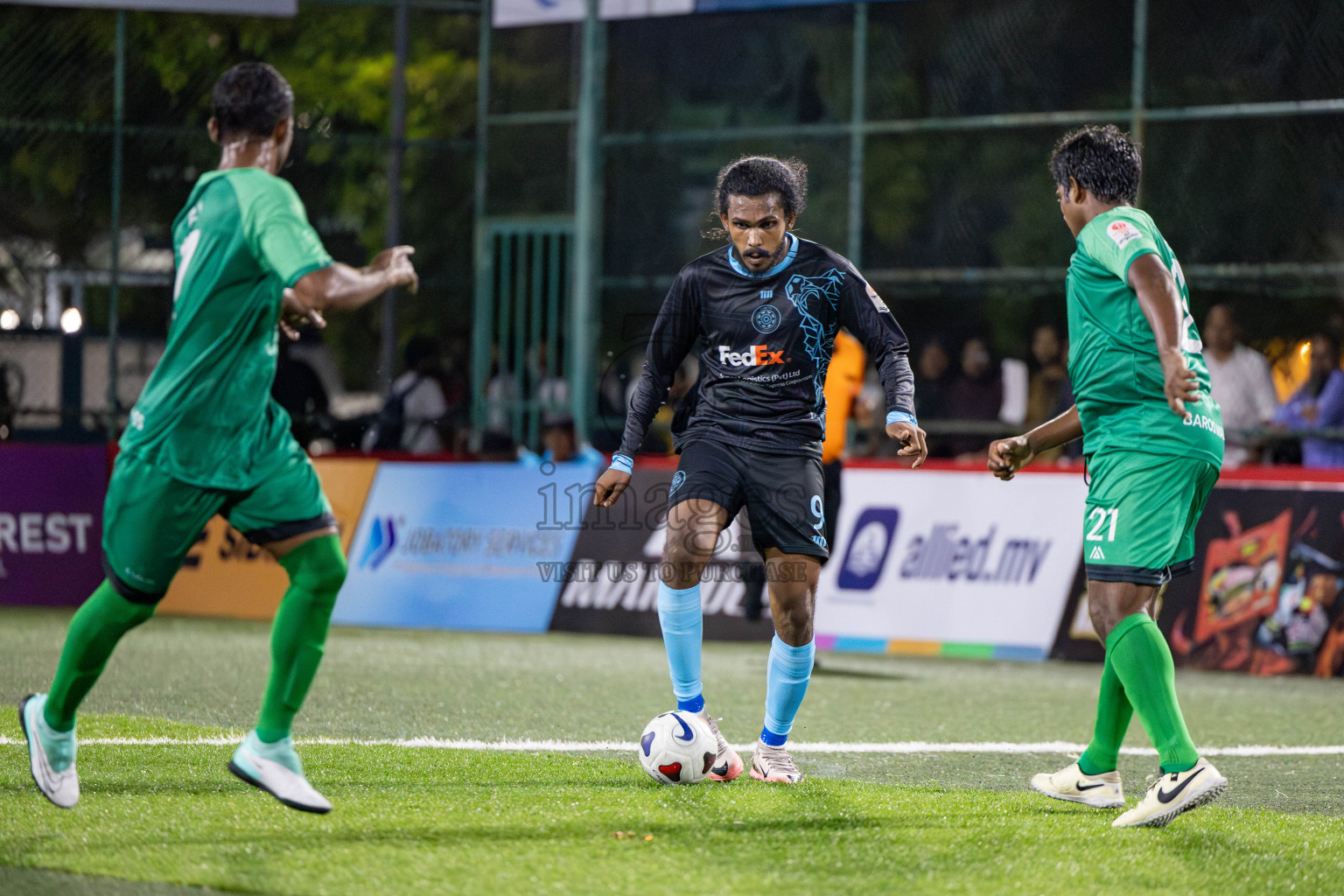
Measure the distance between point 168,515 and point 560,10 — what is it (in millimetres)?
12324

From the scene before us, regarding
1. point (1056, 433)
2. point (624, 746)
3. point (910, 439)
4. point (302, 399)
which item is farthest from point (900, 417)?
point (302, 399)

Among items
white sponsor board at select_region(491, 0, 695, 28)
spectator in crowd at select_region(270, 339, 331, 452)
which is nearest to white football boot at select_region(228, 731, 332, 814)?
spectator in crowd at select_region(270, 339, 331, 452)

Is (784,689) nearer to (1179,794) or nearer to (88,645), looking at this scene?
(1179,794)

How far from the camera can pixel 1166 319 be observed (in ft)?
16.6

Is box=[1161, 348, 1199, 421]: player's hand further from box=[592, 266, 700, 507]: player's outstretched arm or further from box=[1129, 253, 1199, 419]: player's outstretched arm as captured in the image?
box=[592, 266, 700, 507]: player's outstretched arm

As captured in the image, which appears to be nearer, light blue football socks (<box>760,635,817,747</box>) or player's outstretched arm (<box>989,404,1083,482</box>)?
player's outstretched arm (<box>989,404,1083,482</box>)

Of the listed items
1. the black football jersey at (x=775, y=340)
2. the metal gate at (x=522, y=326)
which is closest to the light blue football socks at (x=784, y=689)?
the black football jersey at (x=775, y=340)

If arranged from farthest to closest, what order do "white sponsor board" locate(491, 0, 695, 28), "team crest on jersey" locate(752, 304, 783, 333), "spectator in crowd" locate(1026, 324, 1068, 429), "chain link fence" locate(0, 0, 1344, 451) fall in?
"white sponsor board" locate(491, 0, 695, 28) < "spectator in crowd" locate(1026, 324, 1068, 429) < "chain link fence" locate(0, 0, 1344, 451) < "team crest on jersey" locate(752, 304, 783, 333)

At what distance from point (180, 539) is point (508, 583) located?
7.49 metres

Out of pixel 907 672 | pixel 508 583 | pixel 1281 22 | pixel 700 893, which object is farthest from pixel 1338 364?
pixel 700 893

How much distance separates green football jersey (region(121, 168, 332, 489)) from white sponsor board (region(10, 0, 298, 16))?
10833mm

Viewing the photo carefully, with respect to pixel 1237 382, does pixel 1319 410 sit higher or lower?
lower

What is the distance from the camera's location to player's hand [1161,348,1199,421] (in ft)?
16.3

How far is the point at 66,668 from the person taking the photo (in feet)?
16.3
